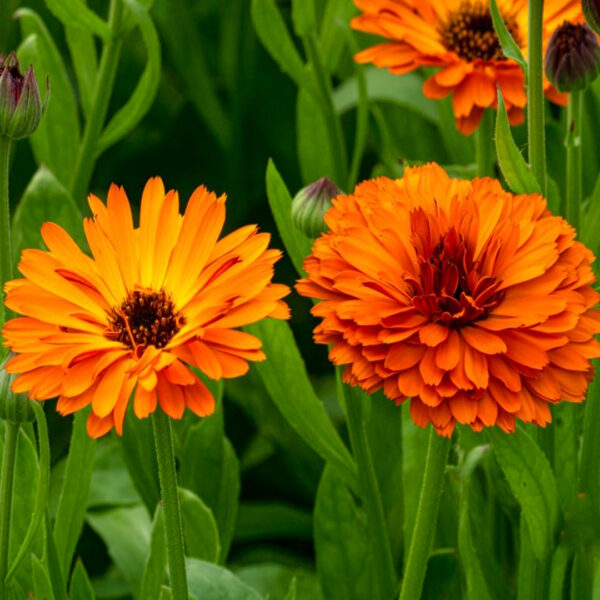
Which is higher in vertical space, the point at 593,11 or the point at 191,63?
the point at 191,63

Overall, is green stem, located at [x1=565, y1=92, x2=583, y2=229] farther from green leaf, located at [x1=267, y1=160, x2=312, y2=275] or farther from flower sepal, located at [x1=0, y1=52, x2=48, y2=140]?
flower sepal, located at [x1=0, y1=52, x2=48, y2=140]

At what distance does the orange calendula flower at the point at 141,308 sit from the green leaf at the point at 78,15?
0.35 metres

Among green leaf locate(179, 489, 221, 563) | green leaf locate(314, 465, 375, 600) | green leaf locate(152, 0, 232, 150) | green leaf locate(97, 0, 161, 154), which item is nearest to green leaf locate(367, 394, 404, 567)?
green leaf locate(314, 465, 375, 600)

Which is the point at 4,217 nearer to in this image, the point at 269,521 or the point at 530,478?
the point at 530,478

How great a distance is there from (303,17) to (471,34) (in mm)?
141

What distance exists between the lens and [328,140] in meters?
1.08

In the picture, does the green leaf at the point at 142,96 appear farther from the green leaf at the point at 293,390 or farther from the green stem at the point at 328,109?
the green leaf at the point at 293,390

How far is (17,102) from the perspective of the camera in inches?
25.9

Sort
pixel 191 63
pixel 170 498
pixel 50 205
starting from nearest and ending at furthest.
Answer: pixel 170 498 < pixel 50 205 < pixel 191 63

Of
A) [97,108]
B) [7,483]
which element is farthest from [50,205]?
[7,483]

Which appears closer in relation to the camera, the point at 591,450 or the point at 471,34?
the point at 591,450

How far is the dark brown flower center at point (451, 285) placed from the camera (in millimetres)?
583

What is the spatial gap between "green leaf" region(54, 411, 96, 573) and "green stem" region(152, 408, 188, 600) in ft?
0.71

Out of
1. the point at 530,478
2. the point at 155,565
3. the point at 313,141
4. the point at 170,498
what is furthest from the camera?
the point at 313,141
